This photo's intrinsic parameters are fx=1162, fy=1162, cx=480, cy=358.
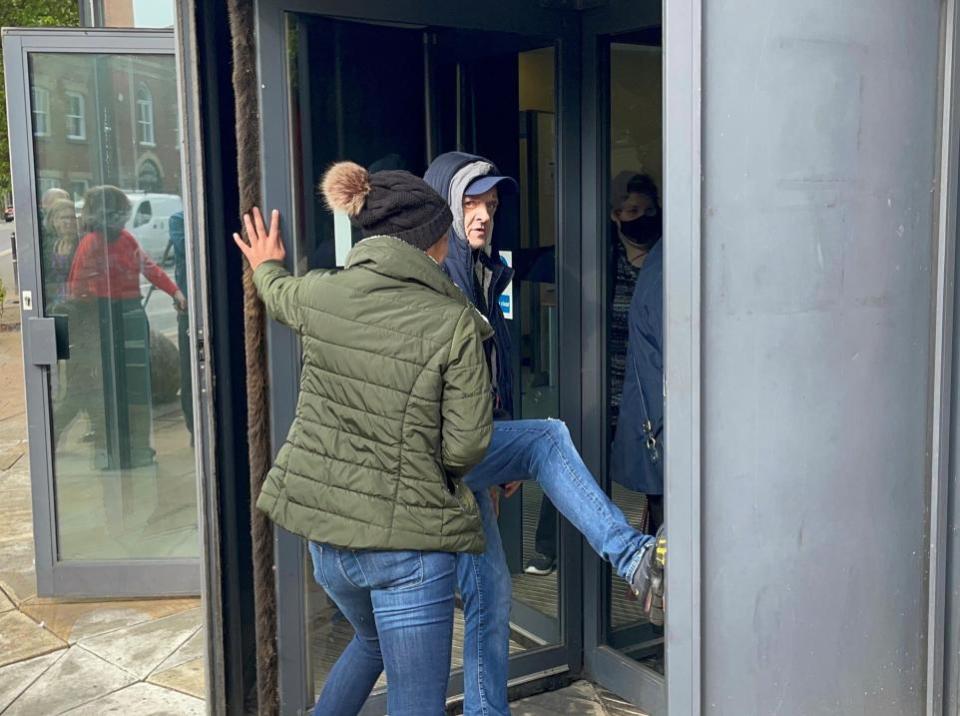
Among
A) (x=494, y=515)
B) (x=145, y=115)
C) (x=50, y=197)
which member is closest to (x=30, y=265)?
(x=50, y=197)

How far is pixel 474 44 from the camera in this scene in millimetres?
3830

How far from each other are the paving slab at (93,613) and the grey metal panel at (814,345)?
315 centimetres

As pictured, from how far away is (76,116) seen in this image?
16.2 feet

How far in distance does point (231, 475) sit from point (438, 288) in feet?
3.98

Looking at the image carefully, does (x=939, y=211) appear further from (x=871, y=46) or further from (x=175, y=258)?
(x=175, y=258)

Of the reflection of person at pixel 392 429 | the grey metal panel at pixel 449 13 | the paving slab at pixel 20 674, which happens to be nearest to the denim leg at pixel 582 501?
the reflection of person at pixel 392 429

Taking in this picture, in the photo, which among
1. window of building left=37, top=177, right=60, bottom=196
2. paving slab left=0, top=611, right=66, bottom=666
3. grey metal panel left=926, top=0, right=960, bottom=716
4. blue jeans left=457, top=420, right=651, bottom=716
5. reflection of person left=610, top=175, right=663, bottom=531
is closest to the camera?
grey metal panel left=926, top=0, right=960, bottom=716

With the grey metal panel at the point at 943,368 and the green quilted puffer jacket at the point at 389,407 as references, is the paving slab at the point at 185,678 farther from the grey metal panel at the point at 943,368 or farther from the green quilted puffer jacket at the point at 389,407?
the grey metal panel at the point at 943,368

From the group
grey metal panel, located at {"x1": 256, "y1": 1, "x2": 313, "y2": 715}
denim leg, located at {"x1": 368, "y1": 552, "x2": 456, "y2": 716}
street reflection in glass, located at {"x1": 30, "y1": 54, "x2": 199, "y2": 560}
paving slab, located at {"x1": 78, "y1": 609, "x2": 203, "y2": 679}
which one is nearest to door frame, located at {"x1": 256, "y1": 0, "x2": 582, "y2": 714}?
grey metal panel, located at {"x1": 256, "y1": 1, "x2": 313, "y2": 715}

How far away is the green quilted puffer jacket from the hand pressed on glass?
1.73ft

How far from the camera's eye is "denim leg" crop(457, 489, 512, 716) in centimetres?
322

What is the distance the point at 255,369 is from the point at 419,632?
98 cm

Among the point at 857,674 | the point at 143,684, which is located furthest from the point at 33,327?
the point at 857,674

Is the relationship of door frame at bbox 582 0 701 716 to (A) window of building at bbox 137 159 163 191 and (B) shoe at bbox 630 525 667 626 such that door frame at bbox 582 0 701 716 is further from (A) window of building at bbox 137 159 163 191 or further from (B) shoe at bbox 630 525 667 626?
(A) window of building at bbox 137 159 163 191
